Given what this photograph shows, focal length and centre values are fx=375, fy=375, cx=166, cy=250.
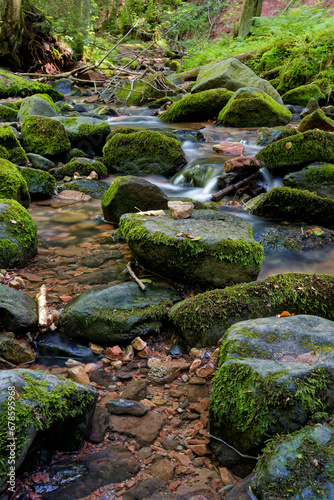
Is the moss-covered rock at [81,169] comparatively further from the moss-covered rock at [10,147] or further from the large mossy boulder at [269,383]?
the large mossy boulder at [269,383]

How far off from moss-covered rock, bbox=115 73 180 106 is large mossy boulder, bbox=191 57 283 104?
5.56ft

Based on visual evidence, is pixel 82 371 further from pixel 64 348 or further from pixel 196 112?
pixel 196 112

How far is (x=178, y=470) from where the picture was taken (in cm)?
192

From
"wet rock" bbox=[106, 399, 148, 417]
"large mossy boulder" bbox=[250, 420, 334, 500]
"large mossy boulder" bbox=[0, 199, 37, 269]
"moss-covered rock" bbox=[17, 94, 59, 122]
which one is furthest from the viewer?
"moss-covered rock" bbox=[17, 94, 59, 122]

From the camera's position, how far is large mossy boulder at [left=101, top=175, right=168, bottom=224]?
4.80 meters

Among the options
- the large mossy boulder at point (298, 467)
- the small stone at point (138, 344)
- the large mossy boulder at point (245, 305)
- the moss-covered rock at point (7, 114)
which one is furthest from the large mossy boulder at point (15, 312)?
the moss-covered rock at point (7, 114)

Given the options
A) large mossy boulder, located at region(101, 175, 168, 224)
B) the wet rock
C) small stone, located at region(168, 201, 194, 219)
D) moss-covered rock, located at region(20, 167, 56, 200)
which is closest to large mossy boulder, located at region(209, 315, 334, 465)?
the wet rock

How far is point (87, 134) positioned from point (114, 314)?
6426mm

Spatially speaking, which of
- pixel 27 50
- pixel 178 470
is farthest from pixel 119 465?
pixel 27 50

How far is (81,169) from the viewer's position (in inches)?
295

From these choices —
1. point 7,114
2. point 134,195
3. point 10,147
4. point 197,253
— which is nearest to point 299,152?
point 134,195

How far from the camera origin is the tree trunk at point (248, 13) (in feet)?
61.8

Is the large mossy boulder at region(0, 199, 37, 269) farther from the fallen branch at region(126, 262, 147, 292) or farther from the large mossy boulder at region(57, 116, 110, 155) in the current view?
the large mossy boulder at region(57, 116, 110, 155)

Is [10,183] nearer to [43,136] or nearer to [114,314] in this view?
[114,314]
